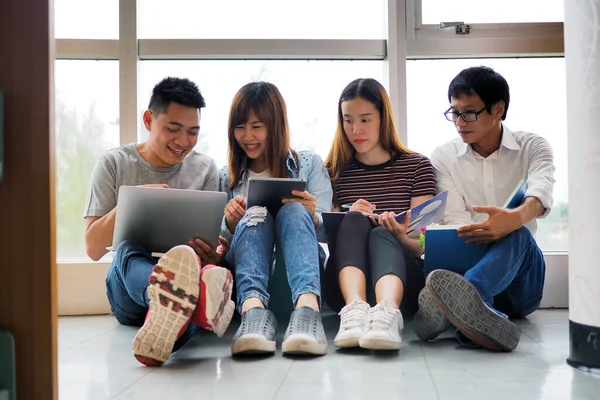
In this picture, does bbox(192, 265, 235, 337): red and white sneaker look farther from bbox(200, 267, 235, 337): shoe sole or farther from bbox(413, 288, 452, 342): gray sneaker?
bbox(413, 288, 452, 342): gray sneaker

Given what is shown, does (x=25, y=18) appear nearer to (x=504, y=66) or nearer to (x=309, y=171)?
(x=309, y=171)

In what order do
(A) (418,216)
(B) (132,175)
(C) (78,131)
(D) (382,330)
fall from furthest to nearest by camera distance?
(C) (78,131) < (B) (132,175) < (A) (418,216) < (D) (382,330)

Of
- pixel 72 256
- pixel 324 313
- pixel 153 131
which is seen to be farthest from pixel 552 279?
pixel 72 256

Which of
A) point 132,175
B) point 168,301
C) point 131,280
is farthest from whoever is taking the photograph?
point 132,175

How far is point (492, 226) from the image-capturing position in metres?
1.79

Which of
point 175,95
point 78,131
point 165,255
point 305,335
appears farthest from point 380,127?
point 78,131

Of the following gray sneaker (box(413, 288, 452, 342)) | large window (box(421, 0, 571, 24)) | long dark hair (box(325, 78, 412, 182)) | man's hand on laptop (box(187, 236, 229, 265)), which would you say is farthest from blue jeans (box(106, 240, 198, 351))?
large window (box(421, 0, 571, 24))

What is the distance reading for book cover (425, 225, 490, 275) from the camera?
1.83 meters

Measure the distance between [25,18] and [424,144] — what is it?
6.95ft

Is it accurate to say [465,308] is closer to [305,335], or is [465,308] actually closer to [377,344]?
[377,344]

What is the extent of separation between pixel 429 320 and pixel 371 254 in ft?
0.89

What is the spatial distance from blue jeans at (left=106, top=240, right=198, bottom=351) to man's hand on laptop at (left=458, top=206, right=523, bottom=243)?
0.79 meters

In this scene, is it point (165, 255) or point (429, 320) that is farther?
point (429, 320)

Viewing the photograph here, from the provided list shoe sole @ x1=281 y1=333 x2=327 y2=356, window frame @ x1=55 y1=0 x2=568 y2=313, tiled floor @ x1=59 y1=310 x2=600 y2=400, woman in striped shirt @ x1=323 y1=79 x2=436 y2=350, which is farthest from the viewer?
window frame @ x1=55 y1=0 x2=568 y2=313
